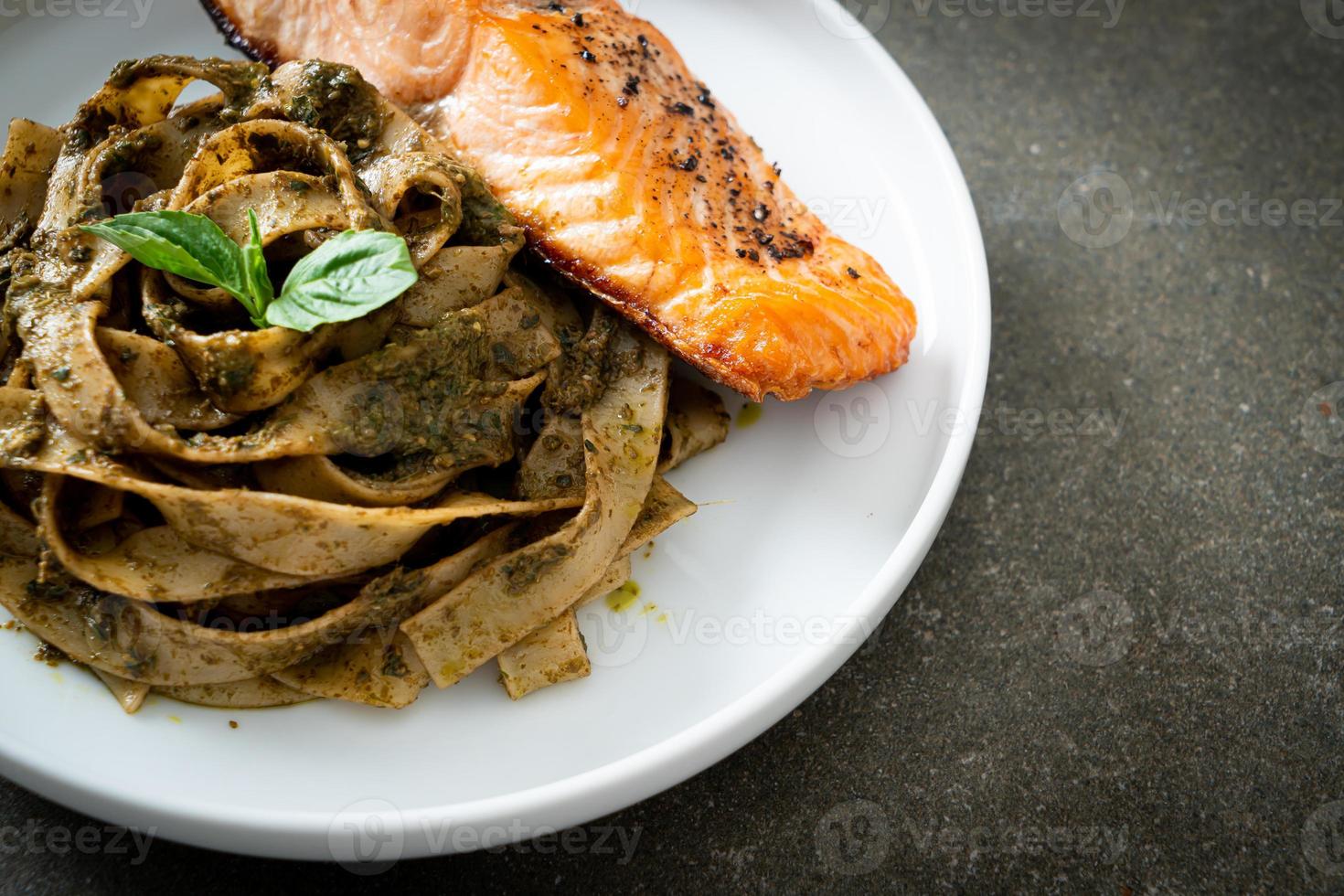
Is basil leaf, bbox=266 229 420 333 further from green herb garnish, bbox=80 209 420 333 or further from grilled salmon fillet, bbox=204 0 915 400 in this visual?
grilled salmon fillet, bbox=204 0 915 400

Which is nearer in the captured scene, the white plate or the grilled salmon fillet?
the white plate

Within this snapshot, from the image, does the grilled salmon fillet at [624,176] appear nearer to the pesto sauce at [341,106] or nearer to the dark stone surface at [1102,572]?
the pesto sauce at [341,106]

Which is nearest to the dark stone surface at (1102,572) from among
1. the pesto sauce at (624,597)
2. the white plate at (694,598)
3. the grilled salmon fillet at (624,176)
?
the white plate at (694,598)

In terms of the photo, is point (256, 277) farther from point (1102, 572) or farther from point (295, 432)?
point (1102, 572)

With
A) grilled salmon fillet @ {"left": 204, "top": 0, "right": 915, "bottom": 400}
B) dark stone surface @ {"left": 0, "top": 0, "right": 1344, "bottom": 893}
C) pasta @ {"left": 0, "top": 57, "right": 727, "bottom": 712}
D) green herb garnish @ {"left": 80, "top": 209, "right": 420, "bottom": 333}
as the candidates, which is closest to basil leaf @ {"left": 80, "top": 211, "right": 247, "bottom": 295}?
green herb garnish @ {"left": 80, "top": 209, "right": 420, "bottom": 333}

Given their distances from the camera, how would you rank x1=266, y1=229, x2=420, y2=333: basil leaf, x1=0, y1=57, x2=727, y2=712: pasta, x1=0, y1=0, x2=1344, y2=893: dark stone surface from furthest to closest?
1. x1=0, y1=0, x2=1344, y2=893: dark stone surface
2. x1=0, y1=57, x2=727, y2=712: pasta
3. x1=266, y1=229, x2=420, y2=333: basil leaf

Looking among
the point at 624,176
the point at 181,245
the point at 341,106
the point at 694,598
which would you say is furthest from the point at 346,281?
the point at 694,598

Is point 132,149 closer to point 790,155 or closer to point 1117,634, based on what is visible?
point 790,155
